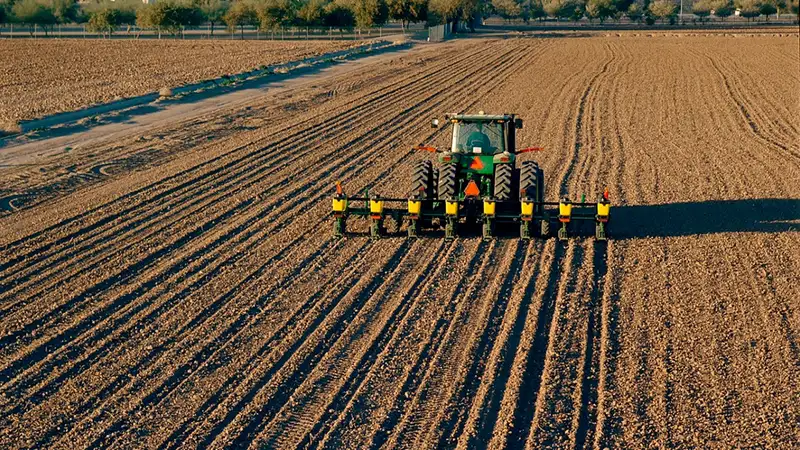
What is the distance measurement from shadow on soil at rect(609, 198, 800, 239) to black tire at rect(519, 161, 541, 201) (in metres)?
1.45

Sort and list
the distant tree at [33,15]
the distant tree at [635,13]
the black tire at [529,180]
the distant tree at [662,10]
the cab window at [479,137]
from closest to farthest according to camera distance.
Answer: the black tire at [529,180]
the cab window at [479,137]
the distant tree at [33,15]
the distant tree at [662,10]
the distant tree at [635,13]

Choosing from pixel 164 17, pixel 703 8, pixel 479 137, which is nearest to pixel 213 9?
pixel 164 17

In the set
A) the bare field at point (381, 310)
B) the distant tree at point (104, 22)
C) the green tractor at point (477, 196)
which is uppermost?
the distant tree at point (104, 22)

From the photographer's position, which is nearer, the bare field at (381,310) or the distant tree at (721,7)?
the bare field at (381,310)

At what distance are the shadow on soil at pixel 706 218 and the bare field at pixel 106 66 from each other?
728 inches

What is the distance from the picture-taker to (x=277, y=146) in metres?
23.2

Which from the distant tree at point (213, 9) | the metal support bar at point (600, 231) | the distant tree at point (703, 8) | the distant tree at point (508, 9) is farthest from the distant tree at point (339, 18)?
the metal support bar at point (600, 231)

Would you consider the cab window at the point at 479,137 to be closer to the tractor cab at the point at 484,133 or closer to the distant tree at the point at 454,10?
the tractor cab at the point at 484,133

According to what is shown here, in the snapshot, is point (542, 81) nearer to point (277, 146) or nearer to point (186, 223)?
point (277, 146)

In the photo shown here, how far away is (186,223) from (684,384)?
9071 mm

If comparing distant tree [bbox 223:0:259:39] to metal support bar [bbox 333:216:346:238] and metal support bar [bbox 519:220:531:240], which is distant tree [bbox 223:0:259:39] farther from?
metal support bar [bbox 519:220:531:240]

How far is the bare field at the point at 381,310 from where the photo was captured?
9.05m

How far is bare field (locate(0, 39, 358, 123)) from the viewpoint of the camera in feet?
111

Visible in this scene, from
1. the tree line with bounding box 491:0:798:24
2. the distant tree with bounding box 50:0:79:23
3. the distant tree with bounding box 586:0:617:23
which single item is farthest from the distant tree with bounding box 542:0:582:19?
the distant tree with bounding box 50:0:79:23
